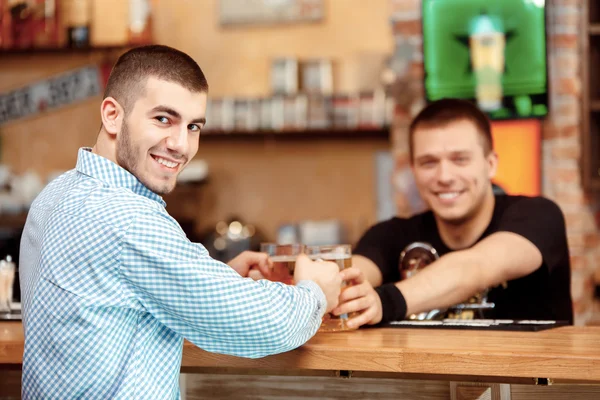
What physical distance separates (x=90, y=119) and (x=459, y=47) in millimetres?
2824

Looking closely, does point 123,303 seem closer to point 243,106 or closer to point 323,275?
point 323,275

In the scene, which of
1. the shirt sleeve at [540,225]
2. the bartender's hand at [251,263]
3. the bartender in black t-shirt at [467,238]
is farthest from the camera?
the shirt sleeve at [540,225]

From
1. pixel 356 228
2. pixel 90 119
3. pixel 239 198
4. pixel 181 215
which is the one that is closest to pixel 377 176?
pixel 356 228

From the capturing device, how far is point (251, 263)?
1.83 meters

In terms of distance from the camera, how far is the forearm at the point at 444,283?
6.14 ft

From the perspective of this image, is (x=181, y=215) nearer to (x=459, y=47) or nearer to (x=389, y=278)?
(x=459, y=47)

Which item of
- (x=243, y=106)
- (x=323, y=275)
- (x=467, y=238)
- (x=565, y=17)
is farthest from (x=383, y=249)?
(x=243, y=106)

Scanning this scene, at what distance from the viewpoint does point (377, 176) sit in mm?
5133

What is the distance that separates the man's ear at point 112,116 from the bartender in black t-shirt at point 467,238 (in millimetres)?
734

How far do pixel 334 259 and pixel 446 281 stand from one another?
1.27 ft

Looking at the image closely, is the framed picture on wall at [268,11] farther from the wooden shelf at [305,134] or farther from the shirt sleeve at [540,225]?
the shirt sleeve at [540,225]

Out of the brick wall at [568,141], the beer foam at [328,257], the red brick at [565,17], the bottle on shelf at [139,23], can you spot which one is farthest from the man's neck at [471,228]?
the bottle on shelf at [139,23]

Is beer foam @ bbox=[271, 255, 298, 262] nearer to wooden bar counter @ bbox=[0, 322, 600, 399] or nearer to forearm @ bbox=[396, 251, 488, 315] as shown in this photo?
wooden bar counter @ bbox=[0, 322, 600, 399]

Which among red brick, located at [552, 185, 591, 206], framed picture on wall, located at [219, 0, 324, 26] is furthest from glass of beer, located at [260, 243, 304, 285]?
framed picture on wall, located at [219, 0, 324, 26]
